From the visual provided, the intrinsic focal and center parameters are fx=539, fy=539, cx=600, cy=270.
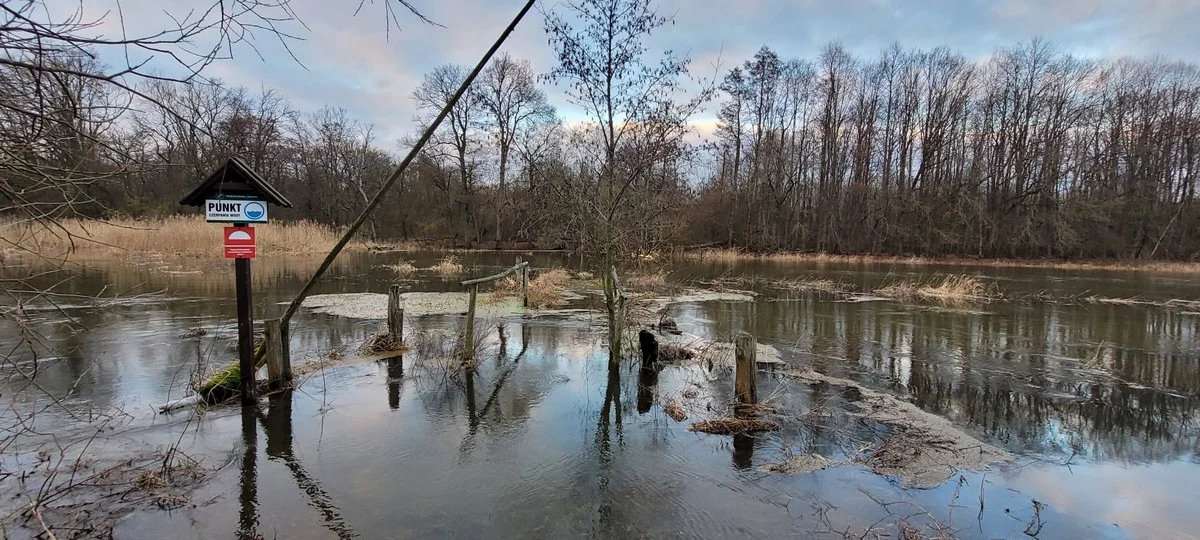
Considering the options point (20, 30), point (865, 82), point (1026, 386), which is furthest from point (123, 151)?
point (865, 82)

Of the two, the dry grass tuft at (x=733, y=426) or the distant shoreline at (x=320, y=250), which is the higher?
the distant shoreline at (x=320, y=250)

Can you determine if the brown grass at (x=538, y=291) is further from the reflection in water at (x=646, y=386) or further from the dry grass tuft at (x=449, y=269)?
the reflection in water at (x=646, y=386)

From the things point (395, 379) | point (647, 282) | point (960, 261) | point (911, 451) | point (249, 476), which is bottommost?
point (911, 451)

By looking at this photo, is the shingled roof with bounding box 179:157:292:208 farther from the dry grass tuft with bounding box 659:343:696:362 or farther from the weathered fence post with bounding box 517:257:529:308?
the weathered fence post with bounding box 517:257:529:308

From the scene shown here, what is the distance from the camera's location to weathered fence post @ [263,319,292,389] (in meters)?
5.83

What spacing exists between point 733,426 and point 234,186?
5447mm

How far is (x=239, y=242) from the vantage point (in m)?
5.28

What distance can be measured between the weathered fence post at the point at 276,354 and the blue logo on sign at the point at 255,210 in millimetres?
1145

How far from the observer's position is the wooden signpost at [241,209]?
5.12 meters

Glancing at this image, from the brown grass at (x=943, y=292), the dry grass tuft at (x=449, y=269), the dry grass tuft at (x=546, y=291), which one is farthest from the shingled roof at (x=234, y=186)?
the brown grass at (x=943, y=292)

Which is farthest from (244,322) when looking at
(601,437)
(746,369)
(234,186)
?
(746,369)

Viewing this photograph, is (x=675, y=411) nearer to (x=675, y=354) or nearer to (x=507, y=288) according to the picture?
(x=675, y=354)

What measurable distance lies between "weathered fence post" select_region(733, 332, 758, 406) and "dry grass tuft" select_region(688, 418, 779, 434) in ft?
1.45

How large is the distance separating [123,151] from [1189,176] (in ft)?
156
